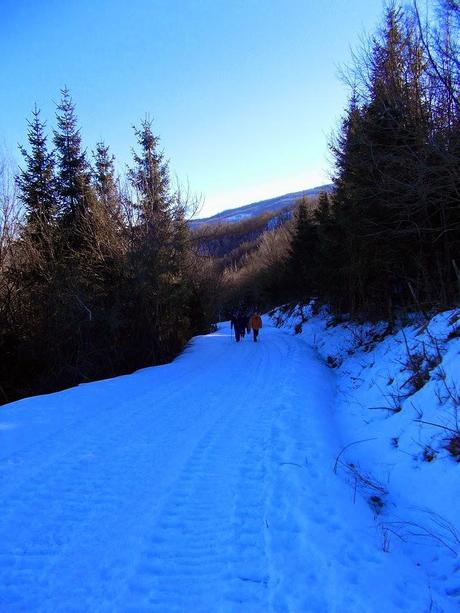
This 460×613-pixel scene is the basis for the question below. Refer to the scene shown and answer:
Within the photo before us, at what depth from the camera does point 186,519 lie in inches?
168

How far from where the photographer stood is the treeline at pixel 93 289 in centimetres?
1734

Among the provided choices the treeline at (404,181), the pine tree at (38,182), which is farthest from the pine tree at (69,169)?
the treeline at (404,181)

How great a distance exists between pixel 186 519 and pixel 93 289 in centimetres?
1458

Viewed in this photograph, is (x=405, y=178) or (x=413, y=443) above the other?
(x=405, y=178)

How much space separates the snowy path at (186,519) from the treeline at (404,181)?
17.9 feet

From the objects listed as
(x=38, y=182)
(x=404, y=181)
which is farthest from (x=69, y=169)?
(x=404, y=181)

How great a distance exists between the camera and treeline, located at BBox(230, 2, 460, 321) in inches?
379

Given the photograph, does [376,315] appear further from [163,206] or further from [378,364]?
[163,206]

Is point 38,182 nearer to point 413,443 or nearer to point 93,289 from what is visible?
point 93,289

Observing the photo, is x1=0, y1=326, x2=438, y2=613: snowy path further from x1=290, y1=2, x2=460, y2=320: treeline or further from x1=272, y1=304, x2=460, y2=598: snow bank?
x1=290, y1=2, x2=460, y2=320: treeline

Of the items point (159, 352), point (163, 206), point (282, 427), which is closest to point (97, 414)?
point (282, 427)

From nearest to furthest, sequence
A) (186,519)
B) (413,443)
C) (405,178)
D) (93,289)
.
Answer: (186,519), (413,443), (405,178), (93,289)

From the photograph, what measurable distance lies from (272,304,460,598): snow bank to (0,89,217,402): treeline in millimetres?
10390

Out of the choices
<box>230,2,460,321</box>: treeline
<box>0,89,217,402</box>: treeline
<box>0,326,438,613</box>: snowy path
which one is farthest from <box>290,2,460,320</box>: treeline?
<box>0,89,217,402</box>: treeline
